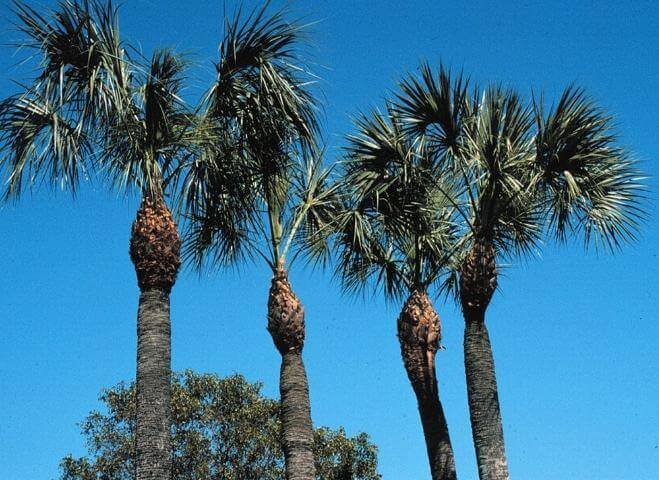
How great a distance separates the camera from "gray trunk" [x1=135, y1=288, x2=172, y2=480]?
11.6m

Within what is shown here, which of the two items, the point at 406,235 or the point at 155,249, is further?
the point at 406,235

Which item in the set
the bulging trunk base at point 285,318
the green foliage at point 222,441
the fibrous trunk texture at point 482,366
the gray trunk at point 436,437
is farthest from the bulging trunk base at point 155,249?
the green foliage at point 222,441

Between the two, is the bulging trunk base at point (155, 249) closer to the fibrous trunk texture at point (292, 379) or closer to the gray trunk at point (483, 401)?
the fibrous trunk texture at point (292, 379)

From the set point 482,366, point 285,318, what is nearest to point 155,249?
point 285,318

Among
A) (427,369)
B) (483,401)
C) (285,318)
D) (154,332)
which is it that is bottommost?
(483,401)

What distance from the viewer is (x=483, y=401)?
14180 millimetres

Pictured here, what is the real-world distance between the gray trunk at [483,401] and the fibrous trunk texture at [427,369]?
2.76m

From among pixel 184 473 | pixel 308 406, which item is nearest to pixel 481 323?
pixel 308 406

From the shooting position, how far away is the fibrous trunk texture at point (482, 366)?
14.0m

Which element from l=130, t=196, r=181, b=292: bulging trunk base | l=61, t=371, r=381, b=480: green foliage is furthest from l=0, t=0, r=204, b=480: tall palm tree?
l=61, t=371, r=381, b=480: green foliage

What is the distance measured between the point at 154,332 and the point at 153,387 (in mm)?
701

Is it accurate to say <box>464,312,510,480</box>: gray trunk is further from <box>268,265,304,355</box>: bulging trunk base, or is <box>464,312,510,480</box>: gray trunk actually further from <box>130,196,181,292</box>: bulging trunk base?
<box>130,196,181,292</box>: bulging trunk base

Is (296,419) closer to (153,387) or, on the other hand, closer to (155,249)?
(153,387)

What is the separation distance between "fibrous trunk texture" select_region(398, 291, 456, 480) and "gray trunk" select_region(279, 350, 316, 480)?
286cm
